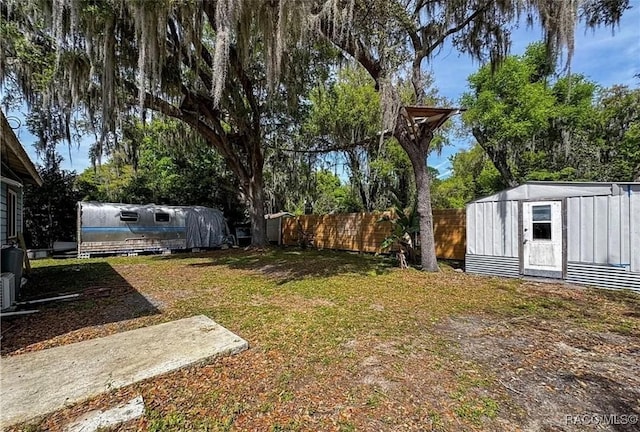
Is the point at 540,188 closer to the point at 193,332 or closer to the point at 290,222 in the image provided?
the point at 193,332

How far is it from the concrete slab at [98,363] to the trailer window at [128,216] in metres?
9.60

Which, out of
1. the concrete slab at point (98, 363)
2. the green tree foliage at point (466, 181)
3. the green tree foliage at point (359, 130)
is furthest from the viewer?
the green tree foliage at point (466, 181)

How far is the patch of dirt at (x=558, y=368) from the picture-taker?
6.46 ft

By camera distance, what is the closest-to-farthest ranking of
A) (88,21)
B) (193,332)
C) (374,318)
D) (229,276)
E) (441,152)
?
1. (193,332)
2. (374,318)
3. (88,21)
4. (229,276)
5. (441,152)

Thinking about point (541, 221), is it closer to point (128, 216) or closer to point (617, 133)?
point (128, 216)

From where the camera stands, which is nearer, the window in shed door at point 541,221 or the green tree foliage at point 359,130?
the window in shed door at point 541,221

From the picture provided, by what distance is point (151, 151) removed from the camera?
1514 centimetres

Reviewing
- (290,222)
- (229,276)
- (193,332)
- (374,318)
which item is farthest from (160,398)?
(290,222)

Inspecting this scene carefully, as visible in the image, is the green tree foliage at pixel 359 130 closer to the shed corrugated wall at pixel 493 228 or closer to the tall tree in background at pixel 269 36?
the tall tree in background at pixel 269 36

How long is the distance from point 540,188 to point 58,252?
16.0m

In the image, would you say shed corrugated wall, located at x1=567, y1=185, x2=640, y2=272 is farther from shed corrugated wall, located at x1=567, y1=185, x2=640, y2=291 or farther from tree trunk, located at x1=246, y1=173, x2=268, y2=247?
tree trunk, located at x1=246, y1=173, x2=268, y2=247

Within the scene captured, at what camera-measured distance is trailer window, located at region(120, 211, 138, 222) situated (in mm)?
11352

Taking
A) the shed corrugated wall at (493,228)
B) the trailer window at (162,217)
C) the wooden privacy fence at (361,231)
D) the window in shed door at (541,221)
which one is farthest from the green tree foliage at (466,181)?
the trailer window at (162,217)

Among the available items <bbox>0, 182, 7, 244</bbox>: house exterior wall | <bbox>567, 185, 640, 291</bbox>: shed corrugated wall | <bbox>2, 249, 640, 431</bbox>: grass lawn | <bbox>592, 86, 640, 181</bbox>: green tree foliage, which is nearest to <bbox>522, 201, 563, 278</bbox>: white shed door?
<bbox>567, 185, 640, 291</bbox>: shed corrugated wall
